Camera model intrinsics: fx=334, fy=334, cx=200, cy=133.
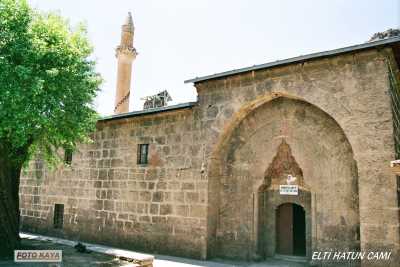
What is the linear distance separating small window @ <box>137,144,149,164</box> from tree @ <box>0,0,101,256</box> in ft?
5.75

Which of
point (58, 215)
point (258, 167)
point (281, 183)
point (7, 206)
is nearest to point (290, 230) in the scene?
point (281, 183)

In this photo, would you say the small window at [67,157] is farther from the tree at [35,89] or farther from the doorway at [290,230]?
the doorway at [290,230]

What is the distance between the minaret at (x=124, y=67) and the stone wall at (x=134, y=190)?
643 centimetres

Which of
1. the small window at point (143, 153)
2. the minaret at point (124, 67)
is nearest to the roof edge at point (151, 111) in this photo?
the small window at point (143, 153)

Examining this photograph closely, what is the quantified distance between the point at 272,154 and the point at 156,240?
151 inches

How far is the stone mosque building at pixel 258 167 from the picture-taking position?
635 cm

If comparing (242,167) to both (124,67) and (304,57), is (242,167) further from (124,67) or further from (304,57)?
(124,67)

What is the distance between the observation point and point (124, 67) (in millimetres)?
18000

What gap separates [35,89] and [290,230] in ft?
20.8

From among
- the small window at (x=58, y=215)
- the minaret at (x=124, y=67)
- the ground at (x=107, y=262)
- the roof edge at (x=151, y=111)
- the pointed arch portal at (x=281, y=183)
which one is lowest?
the ground at (x=107, y=262)

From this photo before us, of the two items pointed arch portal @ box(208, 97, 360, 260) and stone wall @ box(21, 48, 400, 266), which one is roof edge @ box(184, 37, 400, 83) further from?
pointed arch portal @ box(208, 97, 360, 260)

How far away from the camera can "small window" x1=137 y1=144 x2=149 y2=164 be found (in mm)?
9680

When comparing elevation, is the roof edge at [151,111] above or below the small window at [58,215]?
above

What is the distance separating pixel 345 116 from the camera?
6645 millimetres
